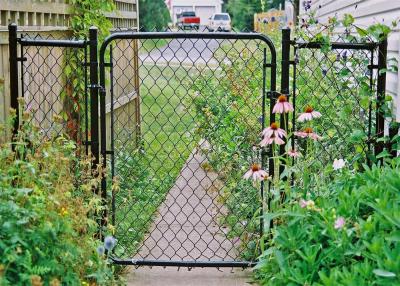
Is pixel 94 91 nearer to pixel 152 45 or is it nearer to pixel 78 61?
pixel 78 61

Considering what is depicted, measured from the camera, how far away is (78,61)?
17.6 feet

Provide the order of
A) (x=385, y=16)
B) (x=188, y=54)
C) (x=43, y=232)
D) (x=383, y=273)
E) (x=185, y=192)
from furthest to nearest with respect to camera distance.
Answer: (x=185, y=192) → (x=385, y=16) → (x=188, y=54) → (x=43, y=232) → (x=383, y=273)

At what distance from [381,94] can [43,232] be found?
6.62 ft

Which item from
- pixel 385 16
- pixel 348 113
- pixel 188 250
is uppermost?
pixel 385 16

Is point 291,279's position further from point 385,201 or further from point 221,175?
point 221,175

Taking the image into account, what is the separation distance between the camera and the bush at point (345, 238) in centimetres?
260

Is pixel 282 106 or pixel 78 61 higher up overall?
pixel 78 61

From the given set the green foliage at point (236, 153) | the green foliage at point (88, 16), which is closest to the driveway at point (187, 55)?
the green foliage at point (236, 153)

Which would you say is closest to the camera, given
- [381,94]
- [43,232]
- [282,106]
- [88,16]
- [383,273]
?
[383,273]

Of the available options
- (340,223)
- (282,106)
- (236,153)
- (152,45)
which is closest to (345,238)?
(340,223)

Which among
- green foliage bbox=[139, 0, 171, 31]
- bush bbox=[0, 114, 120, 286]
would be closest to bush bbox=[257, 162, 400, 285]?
bush bbox=[0, 114, 120, 286]

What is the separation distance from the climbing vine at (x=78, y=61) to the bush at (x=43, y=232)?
1947 millimetres

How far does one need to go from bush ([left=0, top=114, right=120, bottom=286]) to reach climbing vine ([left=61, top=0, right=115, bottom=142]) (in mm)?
1947

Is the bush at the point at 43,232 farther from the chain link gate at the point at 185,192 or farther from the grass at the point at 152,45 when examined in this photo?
the grass at the point at 152,45
